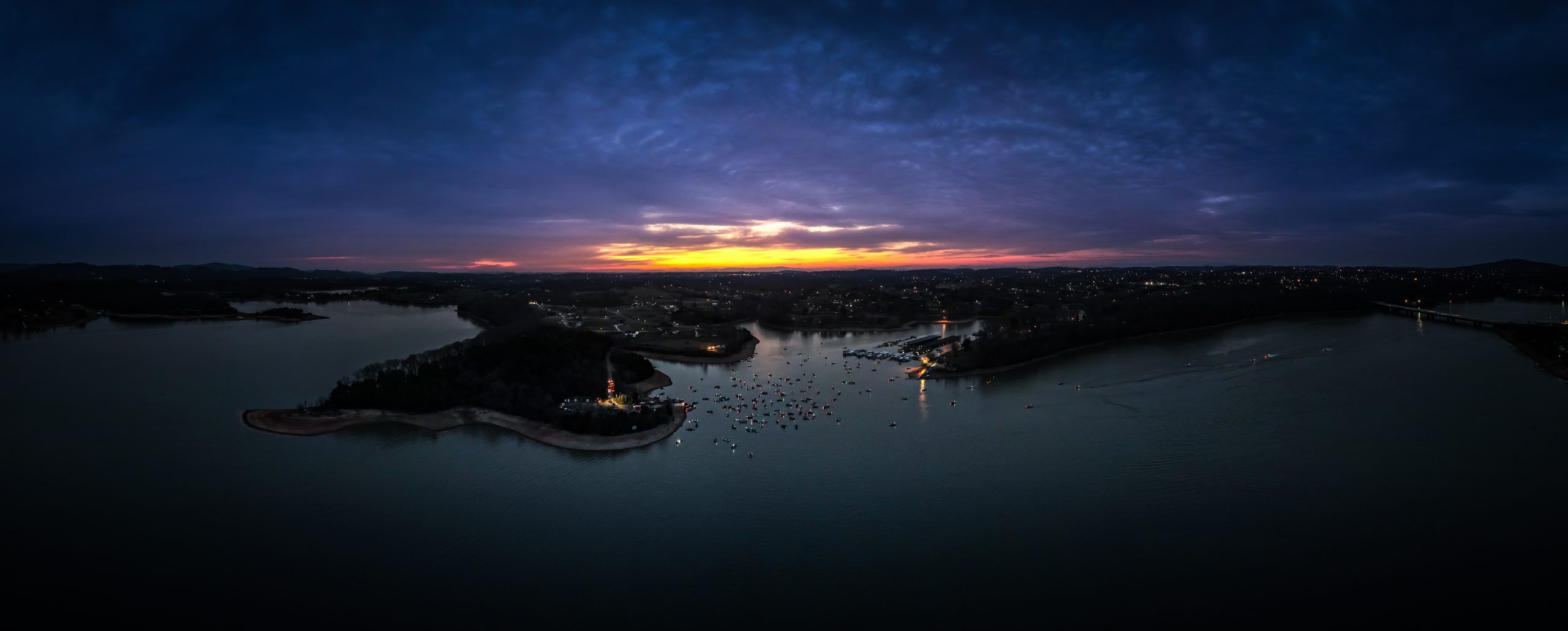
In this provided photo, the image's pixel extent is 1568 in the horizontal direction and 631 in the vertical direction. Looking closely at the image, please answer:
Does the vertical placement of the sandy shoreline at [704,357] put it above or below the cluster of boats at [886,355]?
below

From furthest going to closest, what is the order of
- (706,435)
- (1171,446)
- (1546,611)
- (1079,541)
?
(706,435)
(1171,446)
(1079,541)
(1546,611)

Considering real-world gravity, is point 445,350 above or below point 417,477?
above

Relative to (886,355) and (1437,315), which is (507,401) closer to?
(886,355)

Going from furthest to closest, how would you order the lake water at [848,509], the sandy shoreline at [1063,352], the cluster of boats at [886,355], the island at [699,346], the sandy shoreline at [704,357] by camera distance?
A: the island at [699,346]
the sandy shoreline at [704,357]
the cluster of boats at [886,355]
the sandy shoreline at [1063,352]
the lake water at [848,509]

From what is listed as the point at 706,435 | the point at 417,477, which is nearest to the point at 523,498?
the point at 417,477

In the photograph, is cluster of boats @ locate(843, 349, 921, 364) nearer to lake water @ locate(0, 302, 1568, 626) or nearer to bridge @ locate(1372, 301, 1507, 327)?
lake water @ locate(0, 302, 1568, 626)

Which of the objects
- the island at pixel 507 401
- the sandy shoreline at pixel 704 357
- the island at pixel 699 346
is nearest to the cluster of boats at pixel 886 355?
the sandy shoreline at pixel 704 357

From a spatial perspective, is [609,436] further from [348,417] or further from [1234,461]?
[1234,461]

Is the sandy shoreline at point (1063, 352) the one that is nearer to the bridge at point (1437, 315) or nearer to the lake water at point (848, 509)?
the lake water at point (848, 509)
